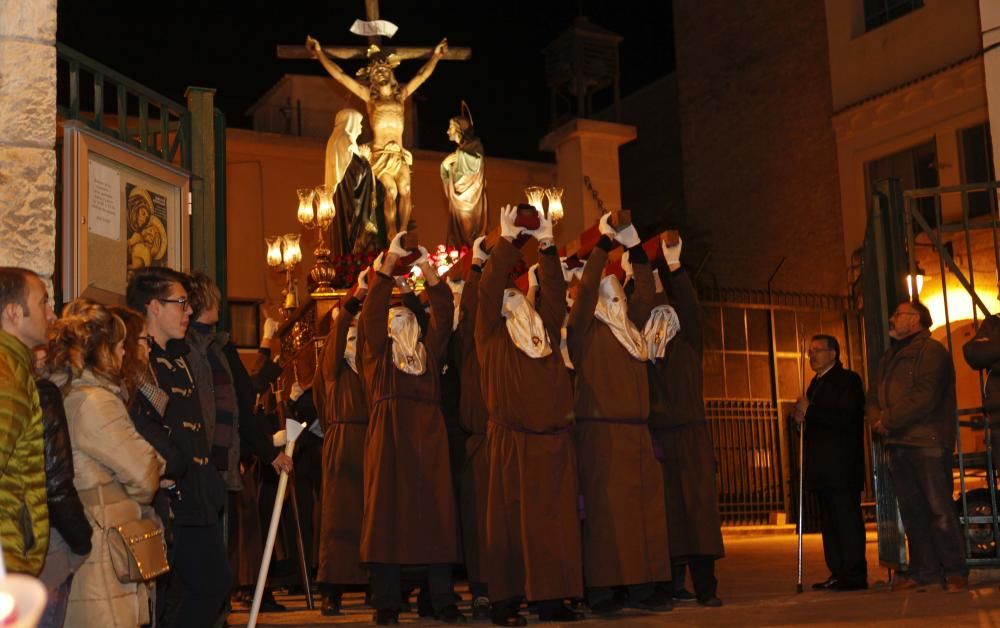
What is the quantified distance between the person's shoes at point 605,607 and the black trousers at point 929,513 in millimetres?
1870

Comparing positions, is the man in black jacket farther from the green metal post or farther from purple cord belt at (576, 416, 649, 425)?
purple cord belt at (576, 416, 649, 425)

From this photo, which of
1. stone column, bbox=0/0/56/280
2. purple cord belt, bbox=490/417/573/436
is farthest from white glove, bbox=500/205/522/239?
stone column, bbox=0/0/56/280

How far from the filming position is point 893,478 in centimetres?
773

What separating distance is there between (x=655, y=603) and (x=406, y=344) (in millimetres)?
2034

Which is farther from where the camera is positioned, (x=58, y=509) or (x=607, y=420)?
(x=607, y=420)

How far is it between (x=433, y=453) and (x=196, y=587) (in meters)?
2.36

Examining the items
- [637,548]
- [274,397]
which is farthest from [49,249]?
[274,397]

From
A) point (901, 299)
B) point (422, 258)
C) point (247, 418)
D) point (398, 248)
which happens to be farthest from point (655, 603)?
point (901, 299)

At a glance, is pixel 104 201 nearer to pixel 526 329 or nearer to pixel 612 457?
pixel 526 329

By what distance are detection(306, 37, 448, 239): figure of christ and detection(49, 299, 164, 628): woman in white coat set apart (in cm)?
1029

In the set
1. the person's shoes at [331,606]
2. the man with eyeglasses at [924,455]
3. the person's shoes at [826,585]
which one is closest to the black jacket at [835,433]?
the man with eyeglasses at [924,455]

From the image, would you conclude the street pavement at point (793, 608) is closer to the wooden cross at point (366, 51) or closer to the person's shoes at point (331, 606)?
the person's shoes at point (331, 606)

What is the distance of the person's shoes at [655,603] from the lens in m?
7.13

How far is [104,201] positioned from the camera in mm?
5879
